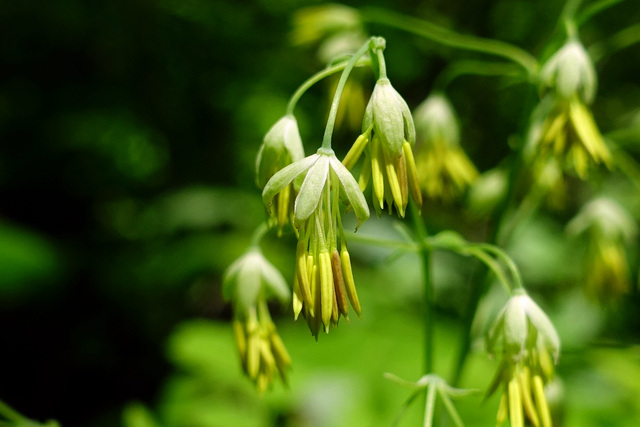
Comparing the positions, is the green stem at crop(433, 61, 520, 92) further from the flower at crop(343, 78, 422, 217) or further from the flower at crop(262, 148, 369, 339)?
the flower at crop(262, 148, 369, 339)

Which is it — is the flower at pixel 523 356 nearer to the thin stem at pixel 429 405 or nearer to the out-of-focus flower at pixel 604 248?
the thin stem at pixel 429 405

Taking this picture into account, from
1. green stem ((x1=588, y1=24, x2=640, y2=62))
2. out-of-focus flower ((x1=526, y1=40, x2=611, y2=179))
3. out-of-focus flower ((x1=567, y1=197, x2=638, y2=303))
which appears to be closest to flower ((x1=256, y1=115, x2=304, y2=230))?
out-of-focus flower ((x1=526, y1=40, x2=611, y2=179))

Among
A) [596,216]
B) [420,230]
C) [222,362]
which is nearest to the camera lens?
[420,230]

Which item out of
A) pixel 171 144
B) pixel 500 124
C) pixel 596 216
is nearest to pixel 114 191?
pixel 171 144

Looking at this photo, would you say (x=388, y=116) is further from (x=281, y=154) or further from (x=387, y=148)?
(x=281, y=154)

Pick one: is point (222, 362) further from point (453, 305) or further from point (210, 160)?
point (210, 160)

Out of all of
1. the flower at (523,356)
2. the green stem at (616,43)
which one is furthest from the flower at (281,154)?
the green stem at (616,43)
